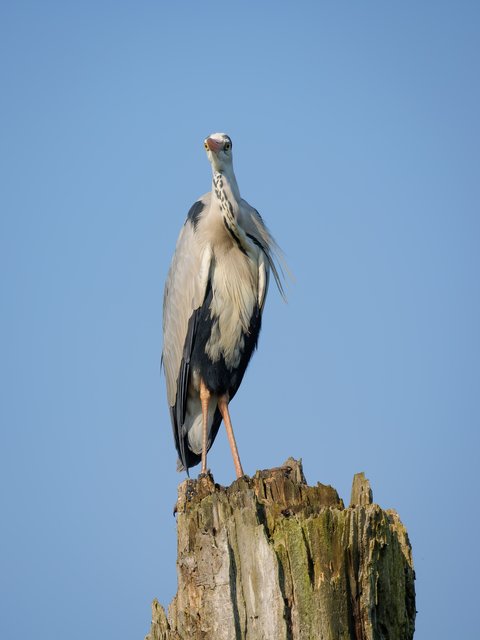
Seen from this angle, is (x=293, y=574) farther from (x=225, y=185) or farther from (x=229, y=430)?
(x=225, y=185)

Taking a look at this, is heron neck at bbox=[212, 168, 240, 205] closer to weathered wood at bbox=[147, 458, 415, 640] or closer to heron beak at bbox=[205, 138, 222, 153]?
heron beak at bbox=[205, 138, 222, 153]

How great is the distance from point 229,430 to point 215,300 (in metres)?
1.17

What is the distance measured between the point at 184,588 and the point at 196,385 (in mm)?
3716

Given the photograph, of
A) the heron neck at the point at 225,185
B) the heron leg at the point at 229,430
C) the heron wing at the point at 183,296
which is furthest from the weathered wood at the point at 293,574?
the heron neck at the point at 225,185

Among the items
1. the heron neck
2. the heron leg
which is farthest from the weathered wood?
the heron neck

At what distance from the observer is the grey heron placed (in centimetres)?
832

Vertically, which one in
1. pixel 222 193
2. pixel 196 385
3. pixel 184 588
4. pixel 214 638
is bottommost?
pixel 214 638

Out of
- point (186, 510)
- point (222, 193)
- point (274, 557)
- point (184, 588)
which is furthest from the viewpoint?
point (222, 193)

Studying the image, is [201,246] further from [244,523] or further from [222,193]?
[244,523]

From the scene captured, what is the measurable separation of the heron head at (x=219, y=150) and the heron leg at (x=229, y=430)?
211 cm

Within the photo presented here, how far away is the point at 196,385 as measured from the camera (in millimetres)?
8656

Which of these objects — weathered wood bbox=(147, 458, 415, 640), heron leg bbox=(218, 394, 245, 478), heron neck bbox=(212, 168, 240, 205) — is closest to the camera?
weathered wood bbox=(147, 458, 415, 640)

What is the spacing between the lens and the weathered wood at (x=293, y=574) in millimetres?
4543

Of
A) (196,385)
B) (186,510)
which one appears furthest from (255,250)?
(186,510)
